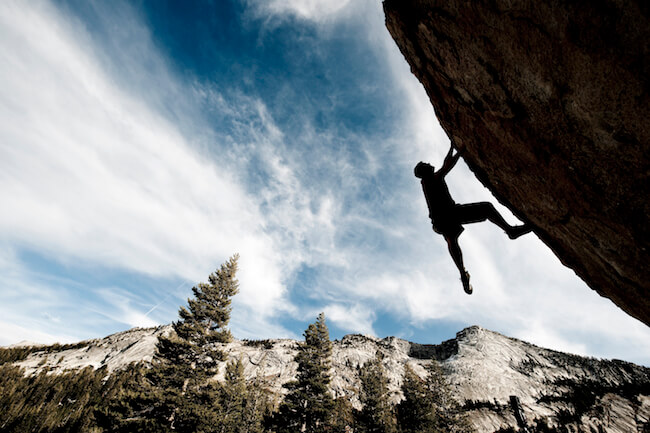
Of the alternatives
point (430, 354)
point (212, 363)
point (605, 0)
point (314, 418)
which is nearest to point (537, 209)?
point (605, 0)

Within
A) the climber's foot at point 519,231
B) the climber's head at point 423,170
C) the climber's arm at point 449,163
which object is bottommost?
the climber's foot at point 519,231

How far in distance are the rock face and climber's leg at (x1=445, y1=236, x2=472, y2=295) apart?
4.48ft

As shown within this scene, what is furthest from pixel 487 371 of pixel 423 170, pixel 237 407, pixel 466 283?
pixel 423 170

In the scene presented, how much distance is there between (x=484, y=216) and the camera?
4.53 metres

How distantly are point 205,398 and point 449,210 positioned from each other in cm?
2304

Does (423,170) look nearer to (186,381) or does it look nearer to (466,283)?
(466,283)

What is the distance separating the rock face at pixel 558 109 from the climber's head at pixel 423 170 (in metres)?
0.79

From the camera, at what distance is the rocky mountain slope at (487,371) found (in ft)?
140

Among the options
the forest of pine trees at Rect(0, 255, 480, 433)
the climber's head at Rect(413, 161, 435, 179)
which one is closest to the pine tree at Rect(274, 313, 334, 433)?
the forest of pine trees at Rect(0, 255, 480, 433)

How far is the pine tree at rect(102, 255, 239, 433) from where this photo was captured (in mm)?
17688

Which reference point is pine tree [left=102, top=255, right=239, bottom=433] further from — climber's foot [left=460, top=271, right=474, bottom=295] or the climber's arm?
the climber's arm

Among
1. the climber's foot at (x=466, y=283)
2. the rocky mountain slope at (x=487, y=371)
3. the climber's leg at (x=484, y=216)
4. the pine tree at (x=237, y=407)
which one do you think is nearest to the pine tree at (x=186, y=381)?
the pine tree at (x=237, y=407)

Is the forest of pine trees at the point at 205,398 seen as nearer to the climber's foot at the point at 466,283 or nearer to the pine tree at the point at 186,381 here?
the pine tree at the point at 186,381

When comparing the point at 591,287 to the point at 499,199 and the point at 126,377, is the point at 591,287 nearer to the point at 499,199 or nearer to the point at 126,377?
the point at 499,199
